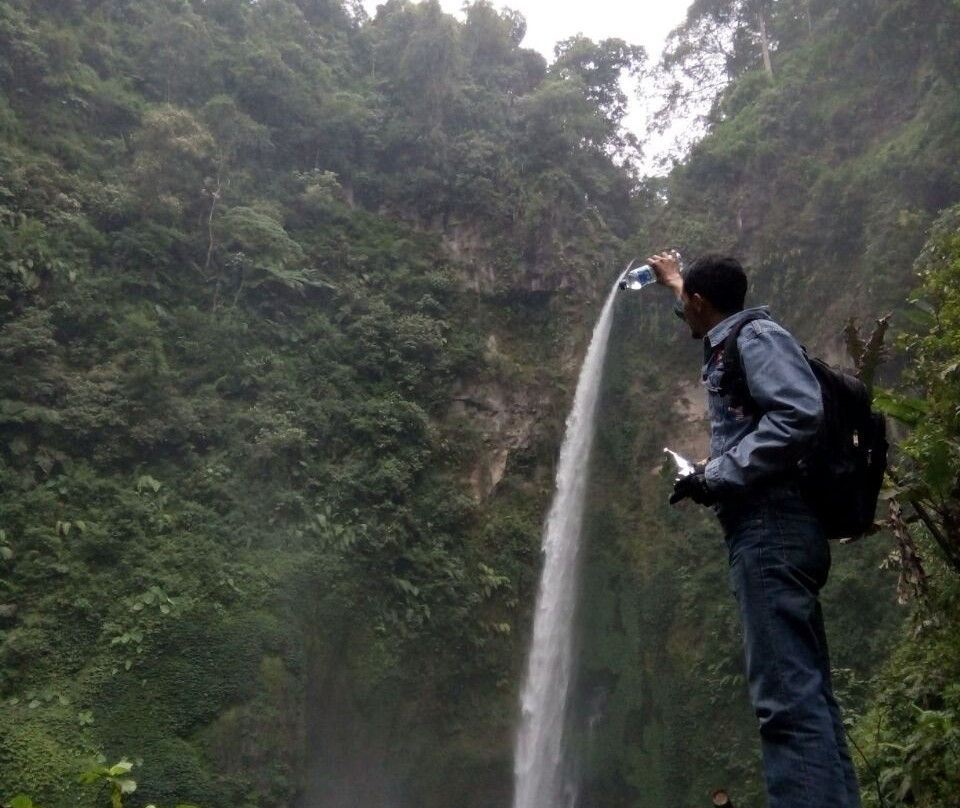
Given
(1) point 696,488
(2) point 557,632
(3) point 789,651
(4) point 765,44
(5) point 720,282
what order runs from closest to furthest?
(3) point 789,651 < (1) point 696,488 < (5) point 720,282 < (2) point 557,632 < (4) point 765,44

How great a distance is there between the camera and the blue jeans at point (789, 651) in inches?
70.6

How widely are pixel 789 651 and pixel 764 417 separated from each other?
0.55 metres

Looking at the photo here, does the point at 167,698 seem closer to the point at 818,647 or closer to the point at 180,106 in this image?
the point at 818,647

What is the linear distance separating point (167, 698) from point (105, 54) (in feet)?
41.2

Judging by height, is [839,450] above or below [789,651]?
above

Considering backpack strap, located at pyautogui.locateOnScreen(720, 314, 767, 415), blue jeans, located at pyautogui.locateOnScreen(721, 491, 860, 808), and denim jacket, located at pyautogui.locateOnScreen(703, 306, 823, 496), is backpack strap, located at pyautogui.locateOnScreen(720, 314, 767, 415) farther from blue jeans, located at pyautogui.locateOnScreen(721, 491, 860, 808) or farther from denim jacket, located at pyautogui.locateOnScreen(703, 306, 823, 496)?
blue jeans, located at pyautogui.locateOnScreen(721, 491, 860, 808)

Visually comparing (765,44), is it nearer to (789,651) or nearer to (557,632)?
(557,632)

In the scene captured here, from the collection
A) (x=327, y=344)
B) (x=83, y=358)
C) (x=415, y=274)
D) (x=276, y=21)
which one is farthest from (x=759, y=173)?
(x=83, y=358)

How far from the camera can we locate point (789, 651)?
190 cm

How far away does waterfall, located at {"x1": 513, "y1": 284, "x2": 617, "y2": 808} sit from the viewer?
Answer: 12336 millimetres

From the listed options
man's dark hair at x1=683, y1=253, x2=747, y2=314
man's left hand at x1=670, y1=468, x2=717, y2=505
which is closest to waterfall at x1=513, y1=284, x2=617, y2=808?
man's left hand at x1=670, y1=468, x2=717, y2=505

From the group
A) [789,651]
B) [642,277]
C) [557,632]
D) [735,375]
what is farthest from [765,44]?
[789,651]

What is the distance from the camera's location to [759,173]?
16969 millimetres

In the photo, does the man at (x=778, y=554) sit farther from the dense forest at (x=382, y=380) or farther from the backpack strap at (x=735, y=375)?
the dense forest at (x=382, y=380)
